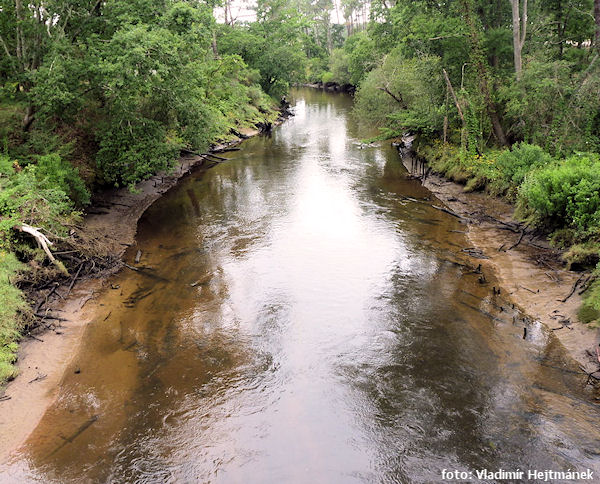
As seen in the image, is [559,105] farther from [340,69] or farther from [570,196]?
[340,69]

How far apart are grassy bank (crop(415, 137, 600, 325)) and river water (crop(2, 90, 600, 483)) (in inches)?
101

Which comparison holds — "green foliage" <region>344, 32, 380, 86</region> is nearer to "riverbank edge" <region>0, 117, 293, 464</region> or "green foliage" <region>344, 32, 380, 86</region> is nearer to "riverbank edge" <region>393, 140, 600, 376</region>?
"riverbank edge" <region>393, 140, 600, 376</region>

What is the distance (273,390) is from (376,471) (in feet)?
9.60

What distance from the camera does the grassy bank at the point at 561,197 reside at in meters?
13.2

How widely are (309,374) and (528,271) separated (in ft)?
26.9

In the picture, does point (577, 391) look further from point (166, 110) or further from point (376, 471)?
point (166, 110)

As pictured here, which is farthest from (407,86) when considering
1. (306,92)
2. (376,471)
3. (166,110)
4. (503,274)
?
(306,92)

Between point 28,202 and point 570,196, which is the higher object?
point 570,196

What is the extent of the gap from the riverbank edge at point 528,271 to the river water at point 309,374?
454mm

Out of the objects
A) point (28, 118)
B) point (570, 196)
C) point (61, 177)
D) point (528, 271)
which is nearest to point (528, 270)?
point (528, 271)

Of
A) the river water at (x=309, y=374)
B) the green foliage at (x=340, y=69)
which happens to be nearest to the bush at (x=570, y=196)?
the river water at (x=309, y=374)

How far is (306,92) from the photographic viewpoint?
245 ft

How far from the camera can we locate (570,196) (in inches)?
549

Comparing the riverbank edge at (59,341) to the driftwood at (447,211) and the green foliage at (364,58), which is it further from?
the green foliage at (364,58)
